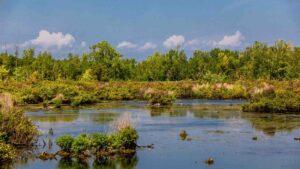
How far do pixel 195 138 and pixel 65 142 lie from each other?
10.0m

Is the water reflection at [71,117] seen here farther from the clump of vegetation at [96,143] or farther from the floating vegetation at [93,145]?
the floating vegetation at [93,145]

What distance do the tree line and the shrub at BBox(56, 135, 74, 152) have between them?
72.5 metres

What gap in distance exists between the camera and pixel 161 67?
12131cm

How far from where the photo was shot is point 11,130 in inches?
1169

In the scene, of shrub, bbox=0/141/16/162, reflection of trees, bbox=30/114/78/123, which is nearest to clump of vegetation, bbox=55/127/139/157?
shrub, bbox=0/141/16/162

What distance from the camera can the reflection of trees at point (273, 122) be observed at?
37812 mm

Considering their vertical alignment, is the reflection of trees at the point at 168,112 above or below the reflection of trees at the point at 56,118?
above

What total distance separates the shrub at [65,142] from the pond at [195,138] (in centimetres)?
106

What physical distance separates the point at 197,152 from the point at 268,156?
12.9ft

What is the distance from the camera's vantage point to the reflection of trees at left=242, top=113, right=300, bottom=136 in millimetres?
37812

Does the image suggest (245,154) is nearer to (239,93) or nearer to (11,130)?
(11,130)

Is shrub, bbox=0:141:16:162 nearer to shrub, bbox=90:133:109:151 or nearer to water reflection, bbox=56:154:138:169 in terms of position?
water reflection, bbox=56:154:138:169

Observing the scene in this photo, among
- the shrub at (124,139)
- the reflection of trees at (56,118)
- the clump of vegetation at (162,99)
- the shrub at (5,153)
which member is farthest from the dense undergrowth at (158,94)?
the shrub at (5,153)

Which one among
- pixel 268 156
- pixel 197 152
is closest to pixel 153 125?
pixel 197 152
